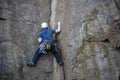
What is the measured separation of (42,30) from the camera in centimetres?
1068

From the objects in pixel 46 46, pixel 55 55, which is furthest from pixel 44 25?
pixel 55 55

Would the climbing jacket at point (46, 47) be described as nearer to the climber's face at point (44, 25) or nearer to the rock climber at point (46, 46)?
the rock climber at point (46, 46)

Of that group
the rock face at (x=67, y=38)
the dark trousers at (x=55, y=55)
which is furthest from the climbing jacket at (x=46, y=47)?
the rock face at (x=67, y=38)

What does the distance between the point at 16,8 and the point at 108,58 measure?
4036 millimetres

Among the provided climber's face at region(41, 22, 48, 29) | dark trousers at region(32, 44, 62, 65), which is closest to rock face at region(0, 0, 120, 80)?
dark trousers at region(32, 44, 62, 65)

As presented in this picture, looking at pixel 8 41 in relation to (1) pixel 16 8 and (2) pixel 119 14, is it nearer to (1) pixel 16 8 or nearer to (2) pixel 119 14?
(1) pixel 16 8

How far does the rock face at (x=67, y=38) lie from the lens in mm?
9281

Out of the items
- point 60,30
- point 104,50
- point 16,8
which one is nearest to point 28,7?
point 16,8

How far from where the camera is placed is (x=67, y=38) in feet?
32.8

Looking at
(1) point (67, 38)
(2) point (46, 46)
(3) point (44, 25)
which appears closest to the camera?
(2) point (46, 46)

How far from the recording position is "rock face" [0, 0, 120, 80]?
365 inches

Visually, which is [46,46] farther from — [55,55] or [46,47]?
[55,55]

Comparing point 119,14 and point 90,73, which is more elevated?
point 119,14

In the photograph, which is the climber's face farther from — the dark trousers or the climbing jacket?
the dark trousers
